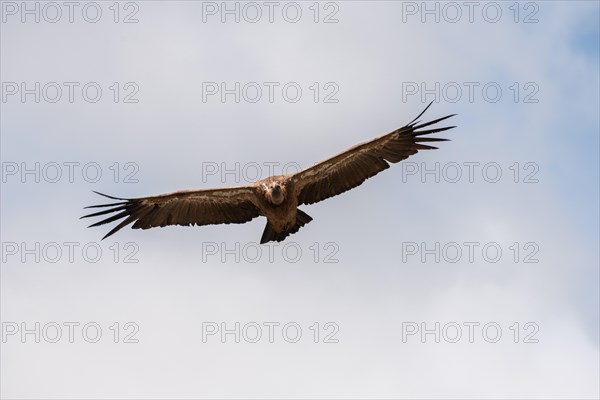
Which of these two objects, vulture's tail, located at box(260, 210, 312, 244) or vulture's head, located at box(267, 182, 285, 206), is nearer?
vulture's head, located at box(267, 182, 285, 206)

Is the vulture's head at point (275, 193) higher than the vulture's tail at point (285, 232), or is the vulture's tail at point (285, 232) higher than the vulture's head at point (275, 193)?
the vulture's head at point (275, 193)

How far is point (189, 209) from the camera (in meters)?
26.2

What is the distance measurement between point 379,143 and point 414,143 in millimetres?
640

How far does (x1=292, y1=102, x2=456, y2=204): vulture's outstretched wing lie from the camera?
25239 millimetres

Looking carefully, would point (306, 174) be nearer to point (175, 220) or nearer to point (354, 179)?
point (354, 179)

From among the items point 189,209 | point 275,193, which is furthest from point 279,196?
point 189,209

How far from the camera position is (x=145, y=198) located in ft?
84.7

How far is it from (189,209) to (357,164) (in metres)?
3.30

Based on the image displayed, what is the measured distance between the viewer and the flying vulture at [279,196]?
82.6 feet

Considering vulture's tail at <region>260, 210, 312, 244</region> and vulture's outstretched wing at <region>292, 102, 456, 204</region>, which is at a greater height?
vulture's outstretched wing at <region>292, 102, 456, 204</region>

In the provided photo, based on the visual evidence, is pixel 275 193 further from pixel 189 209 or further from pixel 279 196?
pixel 189 209

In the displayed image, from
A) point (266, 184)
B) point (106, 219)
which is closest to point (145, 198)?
point (106, 219)

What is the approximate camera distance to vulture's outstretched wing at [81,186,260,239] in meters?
25.8

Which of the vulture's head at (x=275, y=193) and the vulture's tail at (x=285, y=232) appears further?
the vulture's tail at (x=285, y=232)
